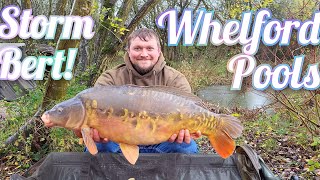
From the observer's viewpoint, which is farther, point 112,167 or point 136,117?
point 112,167

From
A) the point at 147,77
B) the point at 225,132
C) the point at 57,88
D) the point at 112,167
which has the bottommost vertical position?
the point at 112,167

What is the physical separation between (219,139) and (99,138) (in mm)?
467

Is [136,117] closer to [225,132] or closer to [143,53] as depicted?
[225,132]

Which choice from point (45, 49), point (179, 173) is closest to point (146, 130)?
point (179, 173)

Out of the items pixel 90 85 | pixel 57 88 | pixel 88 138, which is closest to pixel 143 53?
pixel 88 138

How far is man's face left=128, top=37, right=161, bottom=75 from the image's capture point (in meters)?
1.90

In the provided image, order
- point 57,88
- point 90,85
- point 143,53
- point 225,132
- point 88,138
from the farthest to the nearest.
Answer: point 90,85 < point 57,88 < point 143,53 < point 225,132 < point 88,138

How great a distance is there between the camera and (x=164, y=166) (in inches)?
70.4

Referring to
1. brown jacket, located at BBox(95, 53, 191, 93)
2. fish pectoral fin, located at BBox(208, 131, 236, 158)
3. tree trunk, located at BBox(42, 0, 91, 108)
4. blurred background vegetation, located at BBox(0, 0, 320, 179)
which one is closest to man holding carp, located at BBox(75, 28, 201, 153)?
brown jacket, located at BBox(95, 53, 191, 93)

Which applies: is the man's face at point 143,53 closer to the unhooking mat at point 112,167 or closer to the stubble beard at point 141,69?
the stubble beard at point 141,69

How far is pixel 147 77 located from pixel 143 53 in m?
0.14

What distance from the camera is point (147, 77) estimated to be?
200cm

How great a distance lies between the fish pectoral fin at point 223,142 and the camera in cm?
159

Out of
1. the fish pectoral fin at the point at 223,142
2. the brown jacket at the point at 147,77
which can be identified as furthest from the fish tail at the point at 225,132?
the brown jacket at the point at 147,77
